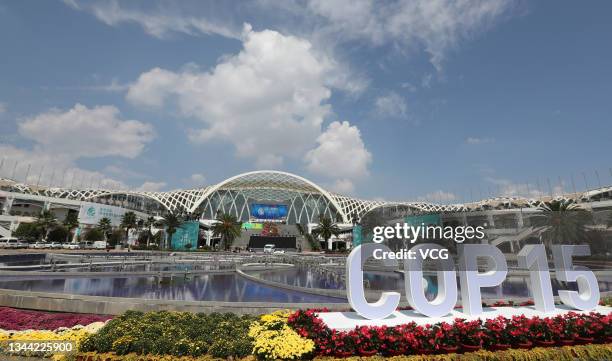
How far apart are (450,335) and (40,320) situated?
13657 mm

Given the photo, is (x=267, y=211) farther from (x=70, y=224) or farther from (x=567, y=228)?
(x=567, y=228)

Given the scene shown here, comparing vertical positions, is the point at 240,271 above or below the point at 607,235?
below

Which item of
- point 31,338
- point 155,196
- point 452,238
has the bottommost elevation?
point 31,338

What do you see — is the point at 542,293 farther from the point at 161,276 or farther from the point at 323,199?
the point at 323,199

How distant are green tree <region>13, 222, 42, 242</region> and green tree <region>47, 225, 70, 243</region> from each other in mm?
2004

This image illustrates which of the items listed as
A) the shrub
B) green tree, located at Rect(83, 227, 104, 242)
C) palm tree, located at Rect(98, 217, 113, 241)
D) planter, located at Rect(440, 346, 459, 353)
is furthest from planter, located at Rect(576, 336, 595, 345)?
green tree, located at Rect(83, 227, 104, 242)

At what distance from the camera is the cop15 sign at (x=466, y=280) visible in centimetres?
1015

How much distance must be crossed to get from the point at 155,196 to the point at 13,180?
44.6 m

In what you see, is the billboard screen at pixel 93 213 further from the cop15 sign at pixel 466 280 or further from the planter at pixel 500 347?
the planter at pixel 500 347

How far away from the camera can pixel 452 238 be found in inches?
560

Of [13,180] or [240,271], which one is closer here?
[240,271]

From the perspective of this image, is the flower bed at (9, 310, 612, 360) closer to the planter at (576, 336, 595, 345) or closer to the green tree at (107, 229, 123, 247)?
the planter at (576, 336, 595, 345)

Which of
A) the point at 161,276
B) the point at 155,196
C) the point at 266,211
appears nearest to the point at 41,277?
the point at 161,276

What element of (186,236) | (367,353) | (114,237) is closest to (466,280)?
(367,353)
